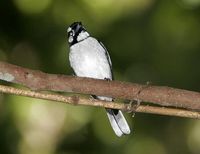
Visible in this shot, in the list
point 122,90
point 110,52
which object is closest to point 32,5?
point 110,52

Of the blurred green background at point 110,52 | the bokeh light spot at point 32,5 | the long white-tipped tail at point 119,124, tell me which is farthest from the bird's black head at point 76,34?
the bokeh light spot at point 32,5

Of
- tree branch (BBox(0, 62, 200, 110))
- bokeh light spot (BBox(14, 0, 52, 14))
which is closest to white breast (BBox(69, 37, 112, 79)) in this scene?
tree branch (BBox(0, 62, 200, 110))

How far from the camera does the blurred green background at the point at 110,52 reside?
570cm

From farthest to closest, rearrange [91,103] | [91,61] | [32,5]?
1. [32,5]
2. [91,61]
3. [91,103]

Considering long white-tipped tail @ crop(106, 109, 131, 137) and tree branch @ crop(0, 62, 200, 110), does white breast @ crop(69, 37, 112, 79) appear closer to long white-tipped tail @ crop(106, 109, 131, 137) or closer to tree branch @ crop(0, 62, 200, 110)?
long white-tipped tail @ crop(106, 109, 131, 137)

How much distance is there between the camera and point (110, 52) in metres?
5.96

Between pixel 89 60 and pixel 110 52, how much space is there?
5.91ft

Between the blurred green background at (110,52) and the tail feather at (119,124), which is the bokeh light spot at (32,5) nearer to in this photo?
the blurred green background at (110,52)

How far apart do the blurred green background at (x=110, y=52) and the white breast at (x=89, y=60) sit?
136 centimetres

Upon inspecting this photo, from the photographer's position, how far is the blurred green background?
5.70 metres

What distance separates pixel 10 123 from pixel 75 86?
2.79m

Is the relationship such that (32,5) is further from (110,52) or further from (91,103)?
(91,103)

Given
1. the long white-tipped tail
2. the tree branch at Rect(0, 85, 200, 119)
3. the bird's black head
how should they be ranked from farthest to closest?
the bird's black head < the long white-tipped tail < the tree branch at Rect(0, 85, 200, 119)

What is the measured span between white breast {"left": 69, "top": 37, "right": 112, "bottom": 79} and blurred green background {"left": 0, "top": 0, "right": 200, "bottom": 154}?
136 centimetres
